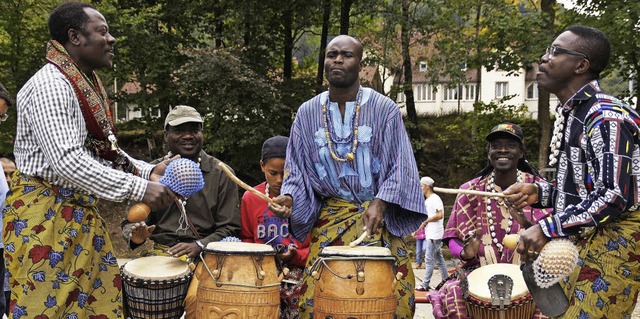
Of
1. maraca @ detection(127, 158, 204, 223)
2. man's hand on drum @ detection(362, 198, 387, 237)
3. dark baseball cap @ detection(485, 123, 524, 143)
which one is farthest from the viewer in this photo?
dark baseball cap @ detection(485, 123, 524, 143)

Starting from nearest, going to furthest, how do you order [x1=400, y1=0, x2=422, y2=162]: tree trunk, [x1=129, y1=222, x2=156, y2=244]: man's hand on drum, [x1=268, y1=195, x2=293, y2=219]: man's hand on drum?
[x1=268, y1=195, x2=293, y2=219]: man's hand on drum
[x1=129, y1=222, x2=156, y2=244]: man's hand on drum
[x1=400, y1=0, x2=422, y2=162]: tree trunk

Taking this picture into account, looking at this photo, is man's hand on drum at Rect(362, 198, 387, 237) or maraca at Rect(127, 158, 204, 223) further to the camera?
man's hand on drum at Rect(362, 198, 387, 237)

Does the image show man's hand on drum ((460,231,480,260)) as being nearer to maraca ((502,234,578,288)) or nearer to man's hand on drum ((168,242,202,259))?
maraca ((502,234,578,288))

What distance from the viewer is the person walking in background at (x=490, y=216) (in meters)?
5.30

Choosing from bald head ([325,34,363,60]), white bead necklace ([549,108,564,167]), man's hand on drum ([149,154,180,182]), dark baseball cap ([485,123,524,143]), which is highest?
bald head ([325,34,363,60])

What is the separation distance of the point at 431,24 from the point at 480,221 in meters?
13.7

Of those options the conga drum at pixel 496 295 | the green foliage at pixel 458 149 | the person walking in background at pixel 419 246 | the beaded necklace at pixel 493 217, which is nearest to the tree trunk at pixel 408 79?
the green foliage at pixel 458 149

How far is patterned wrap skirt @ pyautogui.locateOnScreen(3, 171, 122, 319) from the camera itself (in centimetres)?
397

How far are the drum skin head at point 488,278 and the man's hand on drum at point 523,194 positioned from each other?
34.5 inches

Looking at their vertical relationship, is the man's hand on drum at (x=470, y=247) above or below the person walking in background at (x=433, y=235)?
above

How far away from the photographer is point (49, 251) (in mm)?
3986

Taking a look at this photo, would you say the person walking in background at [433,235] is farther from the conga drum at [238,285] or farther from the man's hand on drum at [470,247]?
the conga drum at [238,285]

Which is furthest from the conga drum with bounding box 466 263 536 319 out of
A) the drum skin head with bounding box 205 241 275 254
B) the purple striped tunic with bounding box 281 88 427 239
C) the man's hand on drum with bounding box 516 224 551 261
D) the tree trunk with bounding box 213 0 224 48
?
the tree trunk with bounding box 213 0 224 48

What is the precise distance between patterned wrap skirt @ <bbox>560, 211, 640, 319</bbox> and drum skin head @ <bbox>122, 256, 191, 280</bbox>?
2.56 meters
